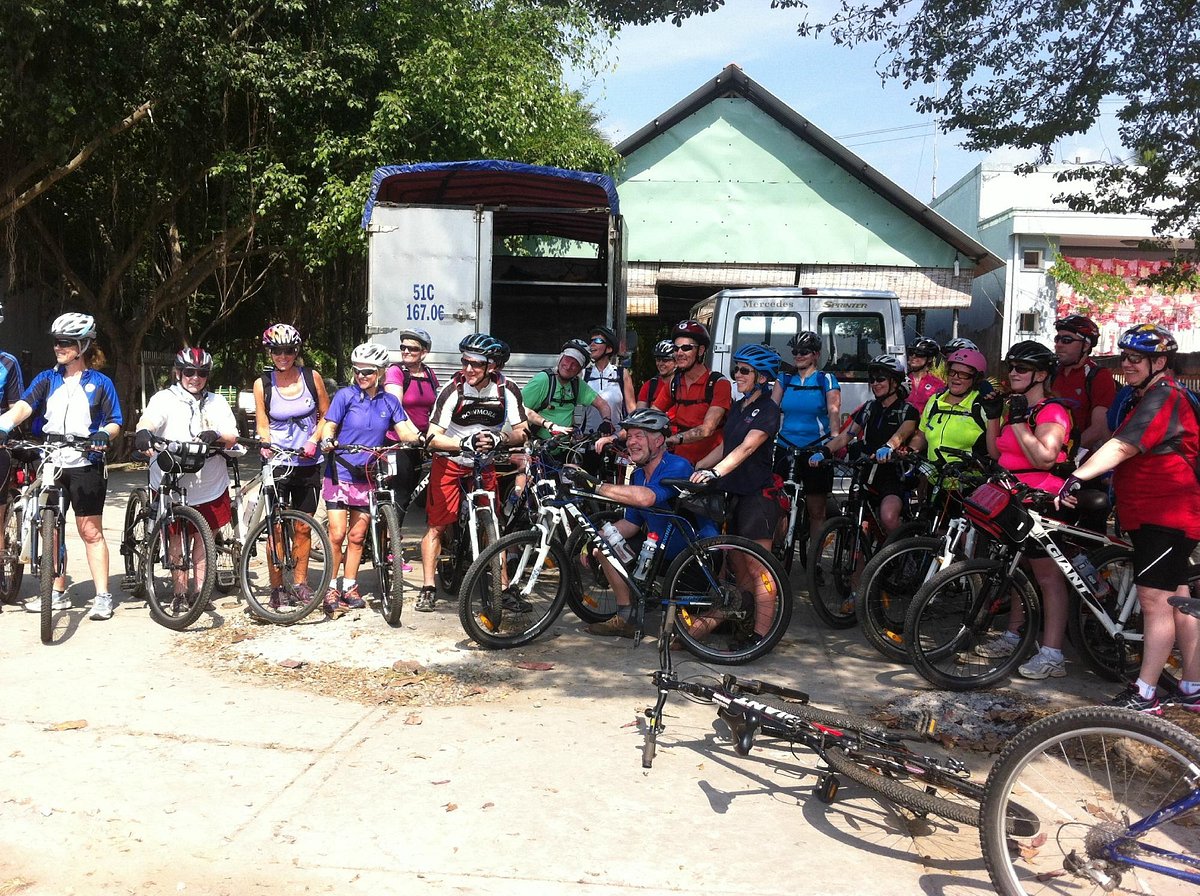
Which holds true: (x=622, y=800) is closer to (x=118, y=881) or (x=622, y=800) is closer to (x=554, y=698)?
(x=554, y=698)

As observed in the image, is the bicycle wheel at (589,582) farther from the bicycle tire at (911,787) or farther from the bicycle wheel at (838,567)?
the bicycle tire at (911,787)

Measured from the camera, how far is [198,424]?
7.14 meters

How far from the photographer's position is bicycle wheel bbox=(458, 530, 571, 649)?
20.2 feet


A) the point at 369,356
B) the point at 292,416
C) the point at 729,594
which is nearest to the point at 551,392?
the point at 369,356

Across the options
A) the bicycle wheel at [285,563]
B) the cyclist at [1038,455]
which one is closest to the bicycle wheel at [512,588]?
the bicycle wheel at [285,563]

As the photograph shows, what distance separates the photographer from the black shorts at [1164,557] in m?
5.05

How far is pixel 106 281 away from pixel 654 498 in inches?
545

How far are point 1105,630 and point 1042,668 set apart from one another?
403 millimetres

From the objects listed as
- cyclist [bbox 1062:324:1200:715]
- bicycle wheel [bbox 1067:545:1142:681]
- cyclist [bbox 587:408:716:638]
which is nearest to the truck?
cyclist [bbox 587:408:716:638]

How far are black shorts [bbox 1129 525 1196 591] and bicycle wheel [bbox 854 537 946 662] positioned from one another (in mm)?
1119

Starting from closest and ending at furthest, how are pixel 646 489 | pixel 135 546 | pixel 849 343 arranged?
pixel 646 489 → pixel 135 546 → pixel 849 343

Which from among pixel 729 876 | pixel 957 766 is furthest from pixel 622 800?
pixel 957 766

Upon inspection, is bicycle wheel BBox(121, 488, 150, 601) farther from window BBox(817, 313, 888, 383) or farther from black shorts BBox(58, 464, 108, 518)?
window BBox(817, 313, 888, 383)

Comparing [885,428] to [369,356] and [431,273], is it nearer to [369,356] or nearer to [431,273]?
[369,356]
